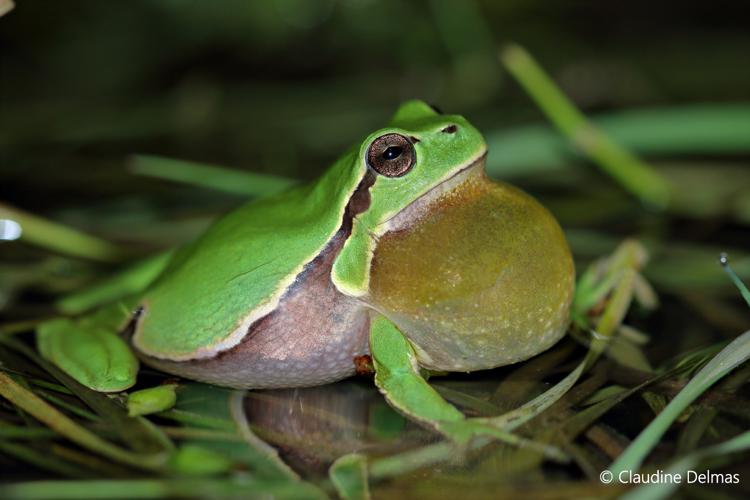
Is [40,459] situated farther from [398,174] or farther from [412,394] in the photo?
[398,174]

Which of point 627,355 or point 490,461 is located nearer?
point 490,461

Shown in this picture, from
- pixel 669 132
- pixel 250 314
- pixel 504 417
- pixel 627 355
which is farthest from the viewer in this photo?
pixel 669 132

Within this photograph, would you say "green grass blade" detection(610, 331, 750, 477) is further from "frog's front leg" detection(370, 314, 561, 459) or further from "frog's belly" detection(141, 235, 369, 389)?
"frog's belly" detection(141, 235, 369, 389)

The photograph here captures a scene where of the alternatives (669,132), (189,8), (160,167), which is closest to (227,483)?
(160,167)

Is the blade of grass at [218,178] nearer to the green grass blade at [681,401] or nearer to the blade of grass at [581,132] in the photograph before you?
the blade of grass at [581,132]

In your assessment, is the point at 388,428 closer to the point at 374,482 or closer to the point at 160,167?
the point at 374,482

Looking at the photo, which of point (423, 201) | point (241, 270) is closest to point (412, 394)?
point (423, 201)

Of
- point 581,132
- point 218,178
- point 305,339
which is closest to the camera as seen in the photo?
point 305,339
